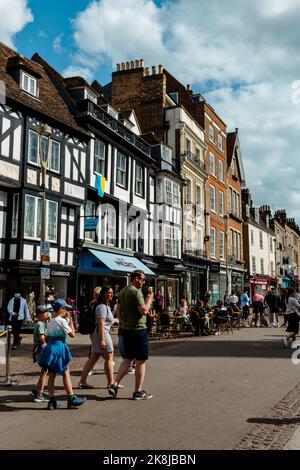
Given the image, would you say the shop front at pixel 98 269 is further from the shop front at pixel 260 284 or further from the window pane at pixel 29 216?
the shop front at pixel 260 284

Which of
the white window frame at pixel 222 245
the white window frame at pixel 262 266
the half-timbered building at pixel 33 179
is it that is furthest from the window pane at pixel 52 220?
the white window frame at pixel 262 266

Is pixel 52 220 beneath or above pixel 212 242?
beneath

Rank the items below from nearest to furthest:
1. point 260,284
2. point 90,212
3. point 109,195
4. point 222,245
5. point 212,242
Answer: point 90,212 < point 109,195 < point 212,242 < point 222,245 < point 260,284

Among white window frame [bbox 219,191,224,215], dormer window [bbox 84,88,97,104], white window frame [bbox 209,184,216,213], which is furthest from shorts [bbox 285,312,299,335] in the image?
white window frame [bbox 219,191,224,215]

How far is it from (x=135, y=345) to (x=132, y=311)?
0.49 m

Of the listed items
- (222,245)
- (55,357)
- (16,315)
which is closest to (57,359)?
(55,357)

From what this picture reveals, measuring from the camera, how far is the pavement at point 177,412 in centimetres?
494

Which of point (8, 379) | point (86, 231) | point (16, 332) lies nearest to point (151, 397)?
point (8, 379)

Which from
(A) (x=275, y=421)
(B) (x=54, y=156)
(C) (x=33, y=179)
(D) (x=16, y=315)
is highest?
(B) (x=54, y=156)

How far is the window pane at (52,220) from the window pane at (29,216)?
1.01 meters

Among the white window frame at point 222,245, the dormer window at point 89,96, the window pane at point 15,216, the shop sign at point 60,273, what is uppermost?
the dormer window at point 89,96

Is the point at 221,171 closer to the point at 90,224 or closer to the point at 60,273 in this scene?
the point at 90,224

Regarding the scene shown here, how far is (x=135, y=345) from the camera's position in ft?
22.5

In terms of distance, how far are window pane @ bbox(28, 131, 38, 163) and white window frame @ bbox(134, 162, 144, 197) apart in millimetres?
8460
